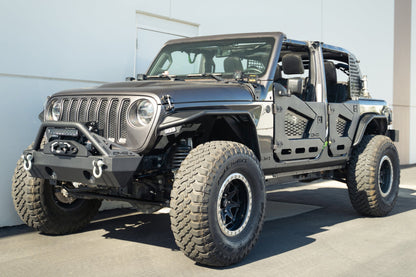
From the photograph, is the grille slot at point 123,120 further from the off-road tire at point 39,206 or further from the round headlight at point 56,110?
the off-road tire at point 39,206

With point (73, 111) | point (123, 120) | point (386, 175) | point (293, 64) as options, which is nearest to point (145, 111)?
point (123, 120)

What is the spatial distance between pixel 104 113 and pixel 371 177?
3.72 meters

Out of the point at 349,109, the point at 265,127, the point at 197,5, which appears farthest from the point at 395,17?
the point at 265,127

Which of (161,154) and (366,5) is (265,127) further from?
(366,5)

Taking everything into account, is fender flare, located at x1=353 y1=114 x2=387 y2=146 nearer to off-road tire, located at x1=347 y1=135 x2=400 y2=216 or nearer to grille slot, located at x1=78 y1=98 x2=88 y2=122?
off-road tire, located at x1=347 y1=135 x2=400 y2=216

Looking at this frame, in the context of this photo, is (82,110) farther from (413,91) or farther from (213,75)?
(413,91)

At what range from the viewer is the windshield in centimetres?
545

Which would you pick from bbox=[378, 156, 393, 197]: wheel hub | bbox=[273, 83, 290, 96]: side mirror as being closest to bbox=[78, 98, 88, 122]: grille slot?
bbox=[273, 83, 290, 96]: side mirror

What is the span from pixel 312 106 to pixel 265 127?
1.01 m

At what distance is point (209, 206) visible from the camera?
159 inches

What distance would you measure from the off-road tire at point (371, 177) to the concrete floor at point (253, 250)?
0.19 meters

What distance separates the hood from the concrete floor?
4.83ft

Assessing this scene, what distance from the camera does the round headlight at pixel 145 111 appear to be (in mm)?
4230

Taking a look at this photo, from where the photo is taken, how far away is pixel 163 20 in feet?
26.7
